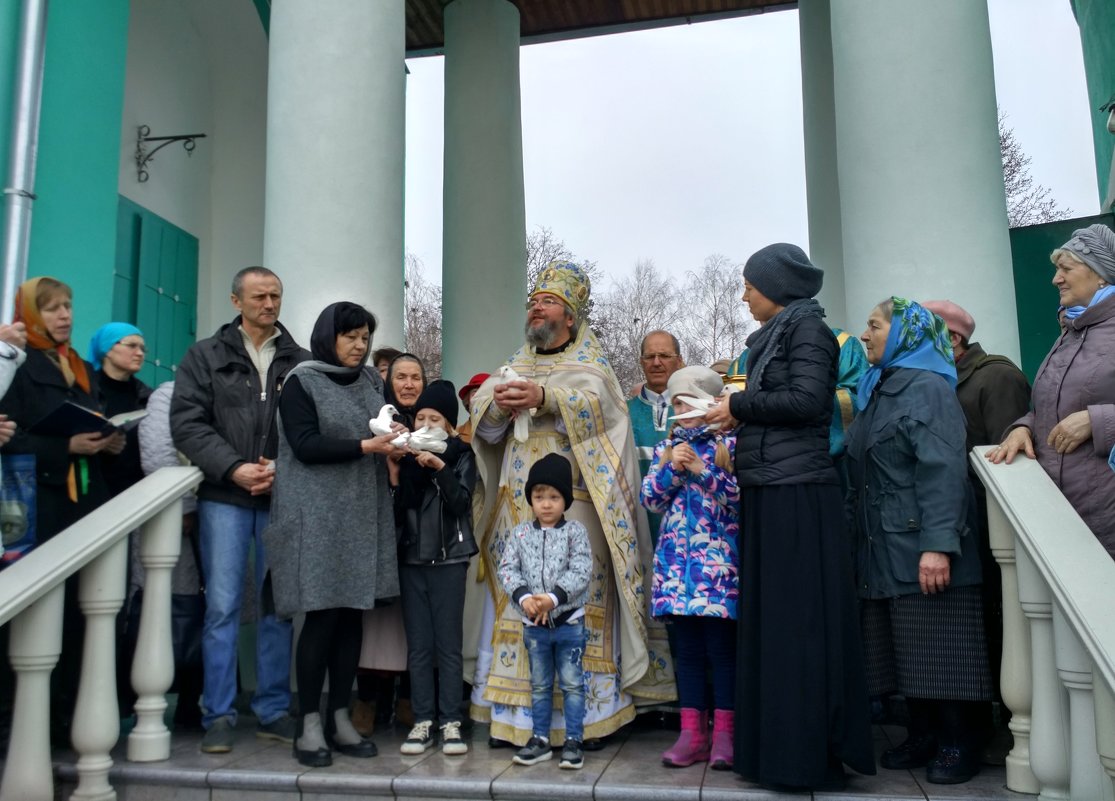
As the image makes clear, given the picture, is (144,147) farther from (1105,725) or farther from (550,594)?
(1105,725)

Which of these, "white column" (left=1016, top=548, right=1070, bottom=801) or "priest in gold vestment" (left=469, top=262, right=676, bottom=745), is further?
"priest in gold vestment" (left=469, top=262, right=676, bottom=745)

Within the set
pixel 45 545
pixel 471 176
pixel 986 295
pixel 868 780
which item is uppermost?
pixel 471 176

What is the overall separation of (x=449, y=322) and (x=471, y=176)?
1.47m

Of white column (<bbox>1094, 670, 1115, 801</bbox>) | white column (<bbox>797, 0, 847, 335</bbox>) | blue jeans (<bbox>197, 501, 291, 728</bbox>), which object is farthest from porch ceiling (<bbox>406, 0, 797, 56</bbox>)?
white column (<bbox>1094, 670, 1115, 801</bbox>)

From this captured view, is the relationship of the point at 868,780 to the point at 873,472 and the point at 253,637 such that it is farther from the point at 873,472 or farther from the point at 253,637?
the point at 253,637

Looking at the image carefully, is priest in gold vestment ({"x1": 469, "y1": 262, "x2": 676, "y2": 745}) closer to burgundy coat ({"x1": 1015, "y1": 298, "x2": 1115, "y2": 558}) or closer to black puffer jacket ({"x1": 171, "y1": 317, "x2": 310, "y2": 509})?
black puffer jacket ({"x1": 171, "y1": 317, "x2": 310, "y2": 509})

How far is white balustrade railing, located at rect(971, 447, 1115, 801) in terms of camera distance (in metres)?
2.86

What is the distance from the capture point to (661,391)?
562cm

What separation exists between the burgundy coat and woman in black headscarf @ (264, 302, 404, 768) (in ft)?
8.17

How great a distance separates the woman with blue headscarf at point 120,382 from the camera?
16.1 ft

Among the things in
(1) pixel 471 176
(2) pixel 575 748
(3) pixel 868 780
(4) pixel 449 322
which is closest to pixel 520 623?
(2) pixel 575 748

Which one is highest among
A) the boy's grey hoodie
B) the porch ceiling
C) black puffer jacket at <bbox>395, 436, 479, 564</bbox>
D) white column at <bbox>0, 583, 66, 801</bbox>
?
the porch ceiling

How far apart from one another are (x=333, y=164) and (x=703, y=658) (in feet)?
11.1

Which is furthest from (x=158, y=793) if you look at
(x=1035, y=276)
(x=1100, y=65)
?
(x=1100, y=65)
